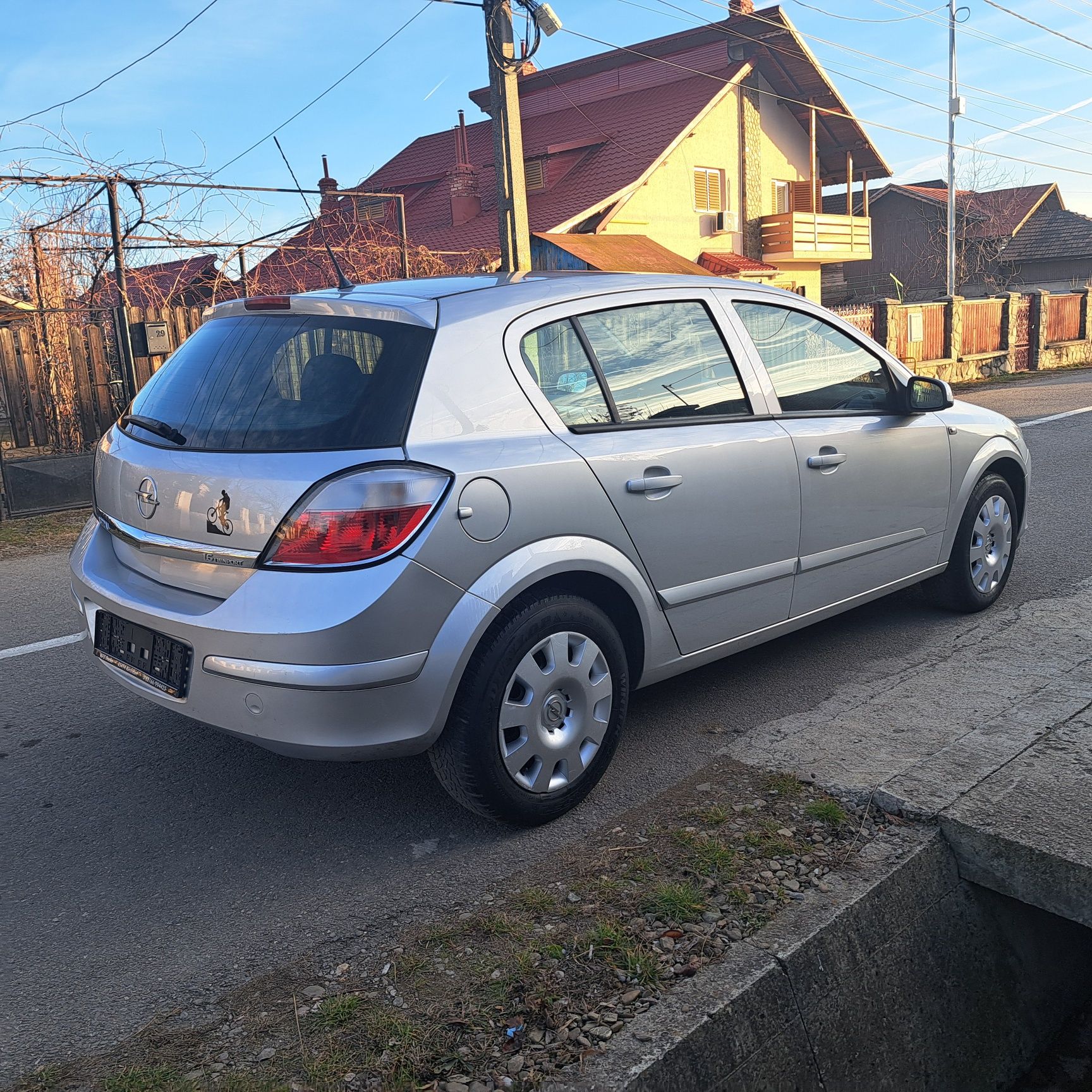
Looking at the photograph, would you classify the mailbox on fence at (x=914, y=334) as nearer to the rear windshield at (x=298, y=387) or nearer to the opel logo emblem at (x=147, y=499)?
the rear windshield at (x=298, y=387)

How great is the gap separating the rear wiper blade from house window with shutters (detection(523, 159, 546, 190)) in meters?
25.5

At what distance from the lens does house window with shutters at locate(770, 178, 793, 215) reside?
30484 millimetres

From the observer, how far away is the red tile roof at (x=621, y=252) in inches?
864

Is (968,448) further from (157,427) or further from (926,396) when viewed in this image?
(157,427)

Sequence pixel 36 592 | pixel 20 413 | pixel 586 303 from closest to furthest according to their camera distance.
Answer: pixel 586 303 → pixel 36 592 → pixel 20 413

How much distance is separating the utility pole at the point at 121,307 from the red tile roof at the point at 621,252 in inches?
466

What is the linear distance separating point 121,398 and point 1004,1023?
9.71 m

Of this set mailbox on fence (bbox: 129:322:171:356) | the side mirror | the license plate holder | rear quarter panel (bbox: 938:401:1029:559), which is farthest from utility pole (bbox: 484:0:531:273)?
the license plate holder

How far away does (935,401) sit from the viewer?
4.70 m

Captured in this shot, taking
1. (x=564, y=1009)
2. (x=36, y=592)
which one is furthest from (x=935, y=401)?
(x=36, y=592)

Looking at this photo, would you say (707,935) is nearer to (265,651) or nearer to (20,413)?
(265,651)

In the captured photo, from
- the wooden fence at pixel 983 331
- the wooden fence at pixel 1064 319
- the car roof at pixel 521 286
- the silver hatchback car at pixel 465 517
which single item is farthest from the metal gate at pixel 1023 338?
the car roof at pixel 521 286

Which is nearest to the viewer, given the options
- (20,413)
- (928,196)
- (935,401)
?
(935,401)

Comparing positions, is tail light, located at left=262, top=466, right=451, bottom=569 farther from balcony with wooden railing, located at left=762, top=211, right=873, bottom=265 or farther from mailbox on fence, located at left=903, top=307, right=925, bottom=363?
balcony with wooden railing, located at left=762, top=211, right=873, bottom=265
